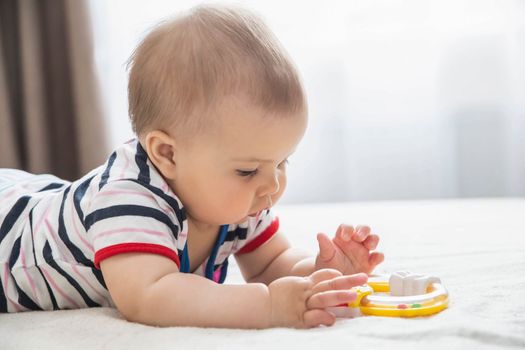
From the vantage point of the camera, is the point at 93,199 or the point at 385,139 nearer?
the point at 93,199

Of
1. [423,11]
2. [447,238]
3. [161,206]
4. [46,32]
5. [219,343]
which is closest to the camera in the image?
[219,343]

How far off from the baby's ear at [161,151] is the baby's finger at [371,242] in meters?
0.30

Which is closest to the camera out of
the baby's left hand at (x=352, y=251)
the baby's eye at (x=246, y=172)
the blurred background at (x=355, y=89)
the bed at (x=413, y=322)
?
the bed at (x=413, y=322)

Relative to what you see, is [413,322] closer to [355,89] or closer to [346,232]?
[346,232]

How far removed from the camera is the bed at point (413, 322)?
794 millimetres

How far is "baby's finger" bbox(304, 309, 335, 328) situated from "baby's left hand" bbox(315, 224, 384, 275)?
244 millimetres

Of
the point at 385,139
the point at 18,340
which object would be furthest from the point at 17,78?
the point at 18,340

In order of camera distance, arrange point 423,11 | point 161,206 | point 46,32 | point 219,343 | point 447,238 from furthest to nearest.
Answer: point 46,32
point 423,11
point 447,238
point 161,206
point 219,343

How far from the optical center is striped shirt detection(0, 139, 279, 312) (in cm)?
97

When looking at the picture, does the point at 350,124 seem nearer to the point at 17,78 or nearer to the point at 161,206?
the point at 17,78

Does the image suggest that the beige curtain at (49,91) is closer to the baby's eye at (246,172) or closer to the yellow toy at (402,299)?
the baby's eye at (246,172)

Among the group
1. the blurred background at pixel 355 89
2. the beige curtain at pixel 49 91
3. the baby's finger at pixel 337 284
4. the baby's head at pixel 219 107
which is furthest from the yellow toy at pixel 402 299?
the beige curtain at pixel 49 91

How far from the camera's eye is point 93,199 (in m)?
1.02

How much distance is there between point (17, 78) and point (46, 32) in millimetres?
183
